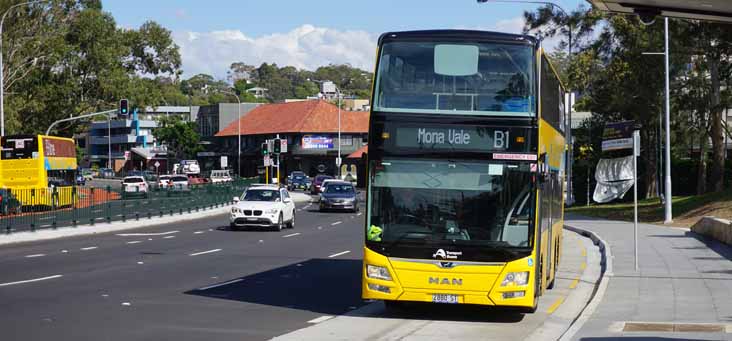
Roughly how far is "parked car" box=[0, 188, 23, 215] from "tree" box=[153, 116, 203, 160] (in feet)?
304

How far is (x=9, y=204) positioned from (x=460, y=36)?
25.7 m

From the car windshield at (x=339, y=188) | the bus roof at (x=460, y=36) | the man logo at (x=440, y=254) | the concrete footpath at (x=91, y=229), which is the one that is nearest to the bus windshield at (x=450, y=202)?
the man logo at (x=440, y=254)

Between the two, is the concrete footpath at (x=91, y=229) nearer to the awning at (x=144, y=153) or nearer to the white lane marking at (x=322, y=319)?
the white lane marking at (x=322, y=319)

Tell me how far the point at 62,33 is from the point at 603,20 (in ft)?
120

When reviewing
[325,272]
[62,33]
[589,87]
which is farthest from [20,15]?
[325,272]

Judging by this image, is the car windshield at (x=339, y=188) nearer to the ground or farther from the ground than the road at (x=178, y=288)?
farther from the ground

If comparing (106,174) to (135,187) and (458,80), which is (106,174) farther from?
(458,80)

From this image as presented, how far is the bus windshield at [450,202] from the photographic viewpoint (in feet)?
46.0

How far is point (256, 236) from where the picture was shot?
113 ft

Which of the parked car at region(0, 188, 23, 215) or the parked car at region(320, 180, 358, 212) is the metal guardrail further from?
the parked car at region(320, 180, 358, 212)

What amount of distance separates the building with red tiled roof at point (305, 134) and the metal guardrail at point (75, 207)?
57469mm

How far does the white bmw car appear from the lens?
36.8m

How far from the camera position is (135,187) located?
6022cm

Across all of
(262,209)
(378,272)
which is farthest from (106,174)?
(378,272)
